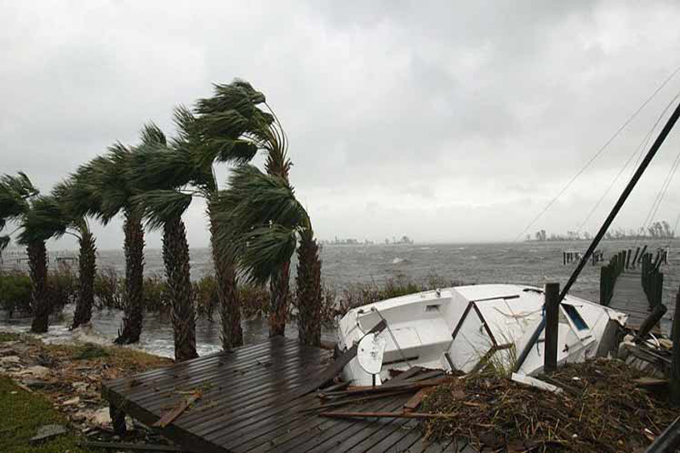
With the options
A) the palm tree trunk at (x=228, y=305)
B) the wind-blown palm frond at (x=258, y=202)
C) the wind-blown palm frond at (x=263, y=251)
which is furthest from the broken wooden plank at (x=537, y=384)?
the palm tree trunk at (x=228, y=305)

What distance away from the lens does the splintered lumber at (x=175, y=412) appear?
4148 millimetres

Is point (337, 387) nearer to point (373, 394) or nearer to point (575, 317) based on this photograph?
point (373, 394)

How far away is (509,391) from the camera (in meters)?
3.68

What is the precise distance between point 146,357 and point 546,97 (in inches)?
660

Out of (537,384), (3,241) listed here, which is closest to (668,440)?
(537,384)

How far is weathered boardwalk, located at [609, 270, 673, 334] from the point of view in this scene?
37.4 ft

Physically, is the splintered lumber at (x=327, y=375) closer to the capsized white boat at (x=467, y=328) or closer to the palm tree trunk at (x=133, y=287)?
the capsized white boat at (x=467, y=328)

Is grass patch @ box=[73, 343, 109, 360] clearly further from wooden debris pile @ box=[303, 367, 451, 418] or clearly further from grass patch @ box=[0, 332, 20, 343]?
wooden debris pile @ box=[303, 367, 451, 418]

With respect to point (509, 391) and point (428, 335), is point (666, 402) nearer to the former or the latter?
point (509, 391)

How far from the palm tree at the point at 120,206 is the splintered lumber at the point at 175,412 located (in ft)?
21.4

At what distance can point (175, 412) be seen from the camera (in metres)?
4.30

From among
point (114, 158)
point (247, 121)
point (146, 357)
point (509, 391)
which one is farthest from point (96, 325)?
point (509, 391)

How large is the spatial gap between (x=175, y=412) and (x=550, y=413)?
155 inches

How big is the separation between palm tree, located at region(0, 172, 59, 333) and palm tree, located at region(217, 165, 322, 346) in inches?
407
